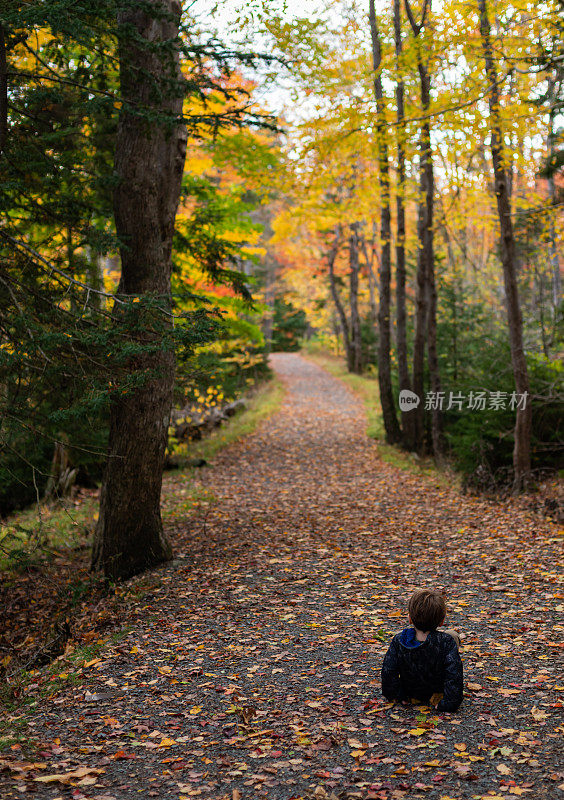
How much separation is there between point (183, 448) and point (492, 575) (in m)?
9.25

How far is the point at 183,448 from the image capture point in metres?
15.2

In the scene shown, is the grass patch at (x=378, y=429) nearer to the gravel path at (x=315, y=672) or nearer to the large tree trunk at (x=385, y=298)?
the large tree trunk at (x=385, y=298)

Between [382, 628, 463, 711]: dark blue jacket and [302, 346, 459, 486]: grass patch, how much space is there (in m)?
8.27

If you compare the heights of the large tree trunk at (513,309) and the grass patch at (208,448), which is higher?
the large tree trunk at (513,309)

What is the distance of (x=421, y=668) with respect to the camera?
439 cm

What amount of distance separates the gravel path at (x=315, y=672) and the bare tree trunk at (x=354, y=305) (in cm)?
1913

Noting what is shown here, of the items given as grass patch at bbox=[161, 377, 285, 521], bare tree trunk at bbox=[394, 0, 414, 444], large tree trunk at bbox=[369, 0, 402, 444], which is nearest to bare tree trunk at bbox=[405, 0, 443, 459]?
bare tree trunk at bbox=[394, 0, 414, 444]

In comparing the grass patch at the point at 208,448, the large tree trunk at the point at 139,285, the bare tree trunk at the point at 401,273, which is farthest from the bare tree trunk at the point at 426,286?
the large tree trunk at the point at 139,285

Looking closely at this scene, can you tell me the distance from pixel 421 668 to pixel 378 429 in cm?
1377

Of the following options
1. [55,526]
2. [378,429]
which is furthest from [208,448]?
[55,526]

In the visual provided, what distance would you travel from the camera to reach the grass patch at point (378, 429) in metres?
13.6

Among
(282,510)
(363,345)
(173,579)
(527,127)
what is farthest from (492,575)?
(363,345)

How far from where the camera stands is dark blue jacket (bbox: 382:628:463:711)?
4.30 metres

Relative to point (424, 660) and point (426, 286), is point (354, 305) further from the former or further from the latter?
point (424, 660)
